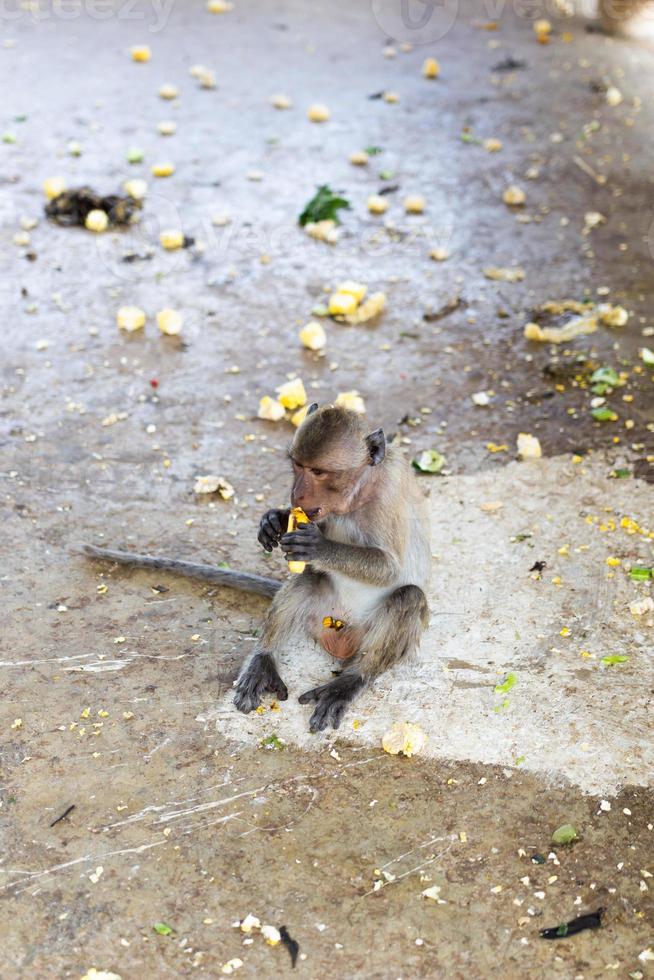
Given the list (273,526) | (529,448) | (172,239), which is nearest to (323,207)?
(172,239)

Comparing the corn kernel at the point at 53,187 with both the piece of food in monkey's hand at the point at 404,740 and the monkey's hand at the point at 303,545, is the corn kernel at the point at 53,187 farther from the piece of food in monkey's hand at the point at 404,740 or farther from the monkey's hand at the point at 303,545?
the piece of food in monkey's hand at the point at 404,740

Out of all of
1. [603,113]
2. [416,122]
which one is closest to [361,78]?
[416,122]

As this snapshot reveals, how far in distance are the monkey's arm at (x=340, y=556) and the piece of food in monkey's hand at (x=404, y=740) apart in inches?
24.9

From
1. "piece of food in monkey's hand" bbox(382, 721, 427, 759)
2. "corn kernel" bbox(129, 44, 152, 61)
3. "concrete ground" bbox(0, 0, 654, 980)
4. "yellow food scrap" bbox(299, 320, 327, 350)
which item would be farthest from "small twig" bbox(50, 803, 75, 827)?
"corn kernel" bbox(129, 44, 152, 61)

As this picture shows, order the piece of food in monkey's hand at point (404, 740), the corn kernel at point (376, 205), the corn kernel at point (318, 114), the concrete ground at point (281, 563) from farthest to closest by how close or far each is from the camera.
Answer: the corn kernel at point (318, 114) < the corn kernel at point (376, 205) < the piece of food in monkey's hand at point (404, 740) < the concrete ground at point (281, 563)

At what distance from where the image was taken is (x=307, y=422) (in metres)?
4.63

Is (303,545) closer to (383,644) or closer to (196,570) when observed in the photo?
(383,644)

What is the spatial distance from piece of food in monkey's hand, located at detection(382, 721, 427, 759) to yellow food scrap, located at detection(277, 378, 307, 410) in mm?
2940

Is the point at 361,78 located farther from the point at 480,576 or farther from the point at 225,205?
the point at 480,576

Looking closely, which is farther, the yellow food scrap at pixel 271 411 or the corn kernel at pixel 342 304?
the corn kernel at pixel 342 304

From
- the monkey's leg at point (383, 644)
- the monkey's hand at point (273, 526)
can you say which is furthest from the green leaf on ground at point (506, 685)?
the monkey's hand at point (273, 526)

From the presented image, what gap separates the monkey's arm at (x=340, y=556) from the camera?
4.68 m

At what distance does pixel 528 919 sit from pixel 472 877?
254 millimetres

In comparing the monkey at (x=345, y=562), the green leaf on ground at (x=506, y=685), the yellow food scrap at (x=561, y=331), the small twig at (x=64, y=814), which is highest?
the monkey at (x=345, y=562)
